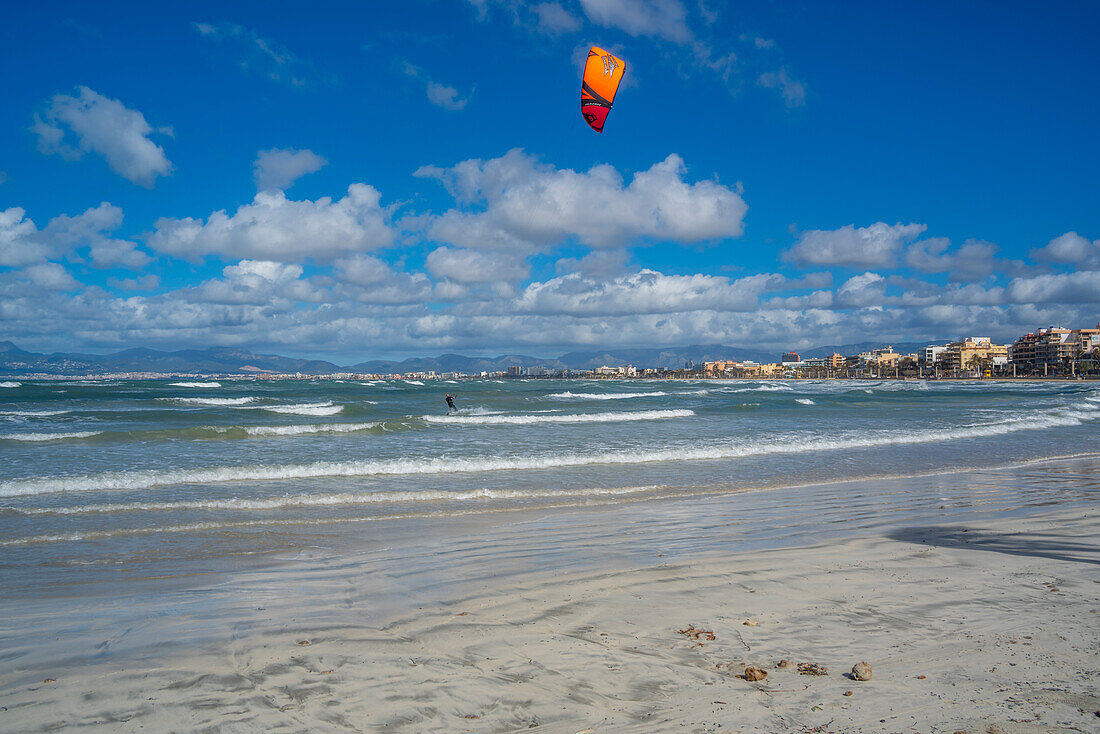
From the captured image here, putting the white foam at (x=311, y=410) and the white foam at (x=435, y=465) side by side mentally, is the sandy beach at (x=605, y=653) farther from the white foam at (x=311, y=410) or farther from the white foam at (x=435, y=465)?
the white foam at (x=311, y=410)

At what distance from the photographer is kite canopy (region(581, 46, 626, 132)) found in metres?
14.9

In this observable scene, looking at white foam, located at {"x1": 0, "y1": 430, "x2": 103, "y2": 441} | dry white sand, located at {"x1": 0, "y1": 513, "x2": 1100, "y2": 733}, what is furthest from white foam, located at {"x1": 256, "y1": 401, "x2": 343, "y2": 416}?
dry white sand, located at {"x1": 0, "y1": 513, "x2": 1100, "y2": 733}

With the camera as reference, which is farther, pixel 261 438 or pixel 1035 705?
pixel 261 438

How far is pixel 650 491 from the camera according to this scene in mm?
11555

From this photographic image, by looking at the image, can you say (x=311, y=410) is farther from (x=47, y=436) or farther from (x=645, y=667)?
(x=645, y=667)

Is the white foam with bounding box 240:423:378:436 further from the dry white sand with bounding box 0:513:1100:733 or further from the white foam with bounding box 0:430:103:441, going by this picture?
the dry white sand with bounding box 0:513:1100:733

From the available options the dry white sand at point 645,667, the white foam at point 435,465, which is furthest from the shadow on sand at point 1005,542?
the white foam at point 435,465

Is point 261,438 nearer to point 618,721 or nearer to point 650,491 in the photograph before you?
point 650,491

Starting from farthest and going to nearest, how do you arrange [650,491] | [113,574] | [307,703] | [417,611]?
[650,491] → [113,574] → [417,611] → [307,703]

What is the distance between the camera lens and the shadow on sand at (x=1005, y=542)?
6.60 meters

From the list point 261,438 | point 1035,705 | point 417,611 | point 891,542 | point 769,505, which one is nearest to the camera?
point 1035,705

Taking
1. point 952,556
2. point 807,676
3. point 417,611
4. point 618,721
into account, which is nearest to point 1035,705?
point 807,676

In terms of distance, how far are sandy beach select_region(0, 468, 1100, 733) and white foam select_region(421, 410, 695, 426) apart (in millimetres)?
21407

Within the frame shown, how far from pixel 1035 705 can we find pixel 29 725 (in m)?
5.46
